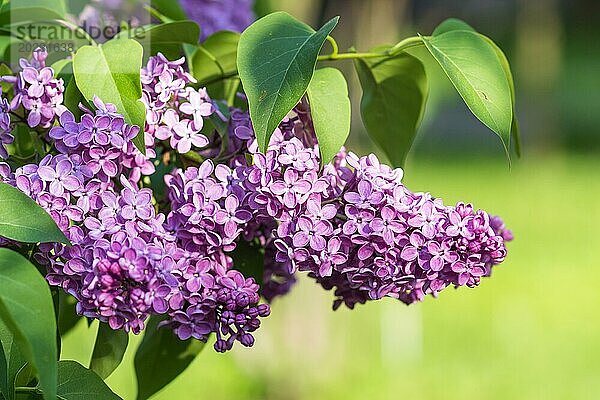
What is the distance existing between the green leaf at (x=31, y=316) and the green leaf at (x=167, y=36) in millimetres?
256

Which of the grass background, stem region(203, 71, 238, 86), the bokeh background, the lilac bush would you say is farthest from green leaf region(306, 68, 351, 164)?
the grass background

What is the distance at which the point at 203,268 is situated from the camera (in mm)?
566

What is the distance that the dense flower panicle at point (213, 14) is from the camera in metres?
1.17

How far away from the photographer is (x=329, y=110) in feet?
2.00

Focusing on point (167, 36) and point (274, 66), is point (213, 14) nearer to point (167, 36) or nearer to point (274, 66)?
point (167, 36)

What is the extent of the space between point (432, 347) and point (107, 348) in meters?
2.72

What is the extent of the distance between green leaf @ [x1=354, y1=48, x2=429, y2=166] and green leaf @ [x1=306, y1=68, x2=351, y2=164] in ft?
0.30

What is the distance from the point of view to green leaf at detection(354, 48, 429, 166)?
717 millimetres

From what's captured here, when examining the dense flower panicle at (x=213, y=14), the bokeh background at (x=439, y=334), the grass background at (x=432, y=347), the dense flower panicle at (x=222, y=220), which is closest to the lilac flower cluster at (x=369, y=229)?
the dense flower panicle at (x=222, y=220)

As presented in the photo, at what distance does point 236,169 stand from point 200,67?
7.2 inches

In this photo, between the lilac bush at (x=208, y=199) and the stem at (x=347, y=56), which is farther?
the stem at (x=347, y=56)

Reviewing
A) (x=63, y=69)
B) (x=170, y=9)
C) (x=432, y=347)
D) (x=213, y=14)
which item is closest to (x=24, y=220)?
(x=63, y=69)

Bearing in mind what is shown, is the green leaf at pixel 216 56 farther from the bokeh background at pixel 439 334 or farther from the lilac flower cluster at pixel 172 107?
the bokeh background at pixel 439 334

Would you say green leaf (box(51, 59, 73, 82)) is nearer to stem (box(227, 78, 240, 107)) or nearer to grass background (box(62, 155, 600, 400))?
stem (box(227, 78, 240, 107))
